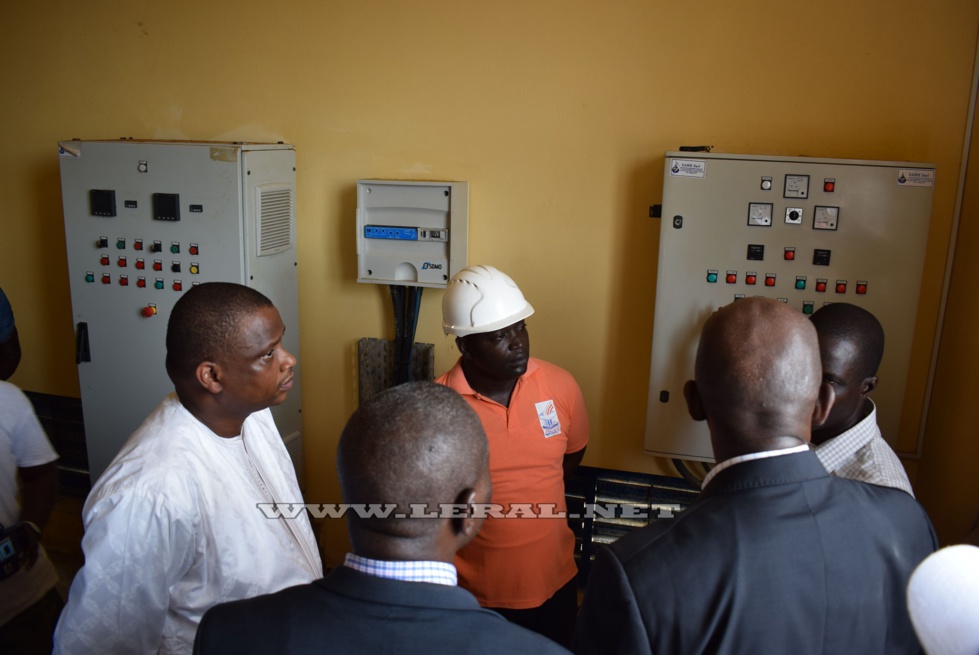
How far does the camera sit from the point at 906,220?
2.26 m

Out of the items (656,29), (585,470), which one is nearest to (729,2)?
(656,29)

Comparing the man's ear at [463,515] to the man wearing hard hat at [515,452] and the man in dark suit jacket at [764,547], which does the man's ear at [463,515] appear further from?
the man wearing hard hat at [515,452]

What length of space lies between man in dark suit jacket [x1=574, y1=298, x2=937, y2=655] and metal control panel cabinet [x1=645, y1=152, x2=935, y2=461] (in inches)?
47.3

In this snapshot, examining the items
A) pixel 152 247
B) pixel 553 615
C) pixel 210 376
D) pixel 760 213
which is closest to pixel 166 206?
pixel 152 247

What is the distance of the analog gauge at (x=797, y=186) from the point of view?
2305 millimetres

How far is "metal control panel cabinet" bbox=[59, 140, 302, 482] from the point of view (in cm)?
275

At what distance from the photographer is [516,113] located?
8.77 ft

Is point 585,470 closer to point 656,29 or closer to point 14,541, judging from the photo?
point 656,29

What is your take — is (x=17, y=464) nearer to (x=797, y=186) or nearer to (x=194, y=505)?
(x=194, y=505)

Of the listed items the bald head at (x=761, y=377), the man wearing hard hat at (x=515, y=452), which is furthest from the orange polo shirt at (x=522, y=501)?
the bald head at (x=761, y=377)

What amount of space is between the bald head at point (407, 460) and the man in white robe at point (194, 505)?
0.58 meters

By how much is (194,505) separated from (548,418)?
3.44 ft

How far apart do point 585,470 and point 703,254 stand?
96cm

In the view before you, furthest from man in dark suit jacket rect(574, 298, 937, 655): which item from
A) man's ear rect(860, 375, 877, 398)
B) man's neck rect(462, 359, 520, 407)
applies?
man's neck rect(462, 359, 520, 407)
